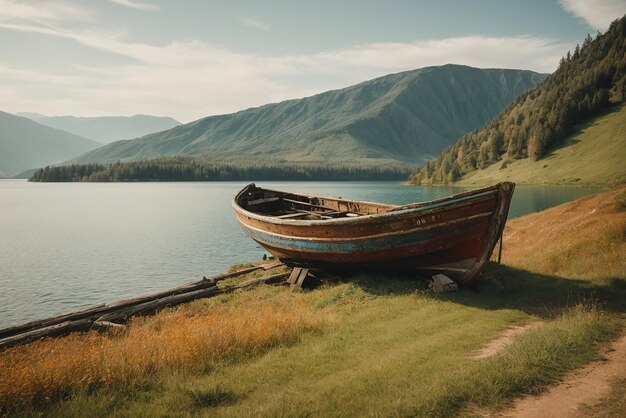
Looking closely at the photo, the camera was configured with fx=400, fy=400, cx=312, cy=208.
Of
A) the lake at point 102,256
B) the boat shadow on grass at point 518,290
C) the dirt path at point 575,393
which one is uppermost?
the dirt path at point 575,393

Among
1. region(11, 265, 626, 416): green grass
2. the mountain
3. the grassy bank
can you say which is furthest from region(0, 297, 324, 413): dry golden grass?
the mountain

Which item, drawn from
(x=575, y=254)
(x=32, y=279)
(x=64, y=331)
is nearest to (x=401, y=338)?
(x=575, y=254)

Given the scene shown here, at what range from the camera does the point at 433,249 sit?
15805 millimetres

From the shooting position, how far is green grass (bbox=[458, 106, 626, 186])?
11406 centimetres

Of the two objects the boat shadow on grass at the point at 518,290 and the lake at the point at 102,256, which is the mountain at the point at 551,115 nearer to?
the lake at the point at 102,256

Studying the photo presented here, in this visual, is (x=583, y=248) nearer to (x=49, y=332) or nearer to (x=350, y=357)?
(x=350, y=357)

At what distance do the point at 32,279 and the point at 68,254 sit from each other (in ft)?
34.4

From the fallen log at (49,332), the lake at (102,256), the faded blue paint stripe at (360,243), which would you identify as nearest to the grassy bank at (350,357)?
the fallen log at (49,332)

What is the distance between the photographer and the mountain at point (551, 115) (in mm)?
148375

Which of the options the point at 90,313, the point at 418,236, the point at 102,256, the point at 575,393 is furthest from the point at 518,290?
the point at 102,256

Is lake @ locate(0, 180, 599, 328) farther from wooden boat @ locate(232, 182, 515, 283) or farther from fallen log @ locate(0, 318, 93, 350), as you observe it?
wooden boat @ locate(232, 182, 515, 283)

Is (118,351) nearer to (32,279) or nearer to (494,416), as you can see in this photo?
(494,416)

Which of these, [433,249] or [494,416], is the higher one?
[433,249]

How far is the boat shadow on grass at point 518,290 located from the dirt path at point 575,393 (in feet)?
13.4
